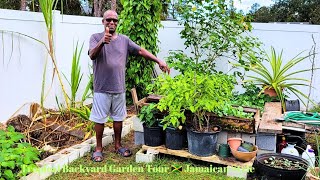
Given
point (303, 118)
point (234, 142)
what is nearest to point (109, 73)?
point (234, 142)

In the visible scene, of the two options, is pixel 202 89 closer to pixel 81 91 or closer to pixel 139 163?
pixel 139 163

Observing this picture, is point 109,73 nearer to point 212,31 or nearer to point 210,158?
point 210,158

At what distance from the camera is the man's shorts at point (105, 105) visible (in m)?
3.33

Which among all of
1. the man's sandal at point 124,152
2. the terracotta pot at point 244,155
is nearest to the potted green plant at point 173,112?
the man's sandal at point 124,152

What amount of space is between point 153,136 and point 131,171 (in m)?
0.49

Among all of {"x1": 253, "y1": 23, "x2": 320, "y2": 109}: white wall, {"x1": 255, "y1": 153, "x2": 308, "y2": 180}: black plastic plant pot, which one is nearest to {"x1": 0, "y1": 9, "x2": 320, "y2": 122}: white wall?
{"x1": 253, "y1": 23, "x2": 320, "y2": 109}: white wall

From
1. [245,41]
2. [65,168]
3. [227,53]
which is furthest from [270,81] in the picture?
[65,168]

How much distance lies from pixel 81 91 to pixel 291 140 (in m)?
3.43

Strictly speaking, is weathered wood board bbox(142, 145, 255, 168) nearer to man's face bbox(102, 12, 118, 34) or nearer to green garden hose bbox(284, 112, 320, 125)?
green garden hose bbox(284, 112, 320, 125)

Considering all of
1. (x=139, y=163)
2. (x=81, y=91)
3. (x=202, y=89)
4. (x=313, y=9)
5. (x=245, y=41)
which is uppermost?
(x=313, y=9)

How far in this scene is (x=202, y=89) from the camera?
3109 mm

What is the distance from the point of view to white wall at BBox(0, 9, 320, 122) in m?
4.01

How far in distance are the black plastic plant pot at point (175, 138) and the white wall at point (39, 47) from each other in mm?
2194

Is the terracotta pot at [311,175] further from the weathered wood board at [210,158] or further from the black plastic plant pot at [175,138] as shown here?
the black plastic plant pot at [175,138]
